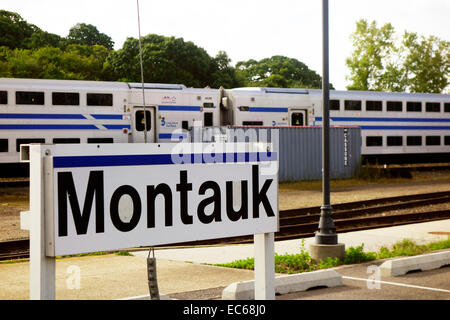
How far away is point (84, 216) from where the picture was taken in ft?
11.1

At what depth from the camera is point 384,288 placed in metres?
8.03

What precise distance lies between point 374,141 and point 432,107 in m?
5.40

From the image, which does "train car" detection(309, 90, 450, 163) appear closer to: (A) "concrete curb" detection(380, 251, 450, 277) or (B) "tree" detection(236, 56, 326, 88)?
(A) "concrete curb" detection(380, 251, 450, 277)

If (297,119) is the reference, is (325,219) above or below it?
below

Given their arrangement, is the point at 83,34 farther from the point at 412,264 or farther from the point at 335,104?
the point at 412,264

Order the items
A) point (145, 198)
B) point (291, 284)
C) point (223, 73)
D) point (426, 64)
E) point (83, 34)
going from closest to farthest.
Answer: point (145, 198), point (291, 284), point (426, 64), point (223, 73), point (83, 34)

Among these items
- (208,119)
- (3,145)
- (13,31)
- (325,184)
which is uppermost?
(13,31)

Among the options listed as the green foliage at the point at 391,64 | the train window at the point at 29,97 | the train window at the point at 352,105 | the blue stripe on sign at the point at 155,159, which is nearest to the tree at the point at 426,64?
the green foliage at the point at 391,64

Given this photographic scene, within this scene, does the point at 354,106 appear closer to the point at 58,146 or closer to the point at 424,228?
the point at 424,228

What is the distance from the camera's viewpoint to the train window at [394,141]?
3702 centimetres

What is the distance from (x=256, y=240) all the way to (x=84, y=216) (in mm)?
1305

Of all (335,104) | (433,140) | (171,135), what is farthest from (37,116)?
(433,140)

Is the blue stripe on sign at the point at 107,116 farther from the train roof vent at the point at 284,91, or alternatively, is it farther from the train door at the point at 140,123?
the train roof vent at the point at 284,91
